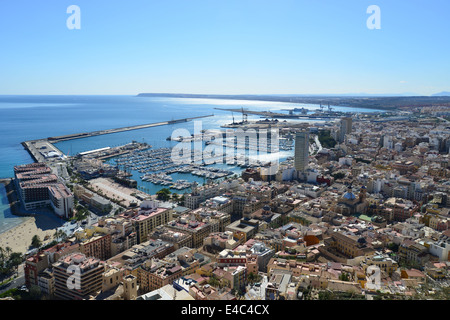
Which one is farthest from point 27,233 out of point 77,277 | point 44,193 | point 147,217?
point 77,277

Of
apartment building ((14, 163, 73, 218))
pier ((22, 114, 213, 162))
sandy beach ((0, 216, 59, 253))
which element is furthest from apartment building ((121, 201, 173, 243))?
pier ((22, 114, 213, 162))

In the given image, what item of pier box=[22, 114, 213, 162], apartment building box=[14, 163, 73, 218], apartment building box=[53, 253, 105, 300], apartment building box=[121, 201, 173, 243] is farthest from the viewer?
pier box=[22, 114, 213, 162]

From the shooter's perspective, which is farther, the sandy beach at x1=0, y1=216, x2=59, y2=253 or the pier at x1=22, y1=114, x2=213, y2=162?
the pier at x1=22, y1=114, x2=213, y2=162

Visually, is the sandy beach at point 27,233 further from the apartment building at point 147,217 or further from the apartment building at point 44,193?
the apartment building at point 147,217

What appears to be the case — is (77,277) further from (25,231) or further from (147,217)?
(25,231)

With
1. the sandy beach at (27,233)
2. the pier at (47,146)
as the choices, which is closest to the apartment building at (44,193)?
the sandy beach at (27,233)

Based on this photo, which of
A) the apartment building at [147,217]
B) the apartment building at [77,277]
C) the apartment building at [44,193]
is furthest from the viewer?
the apartment building at [44,193]

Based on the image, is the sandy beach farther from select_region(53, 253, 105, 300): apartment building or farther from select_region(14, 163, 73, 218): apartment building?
select_region(53, 253, 105, 300): apartment building
